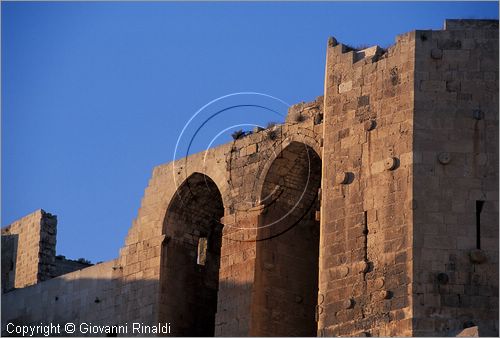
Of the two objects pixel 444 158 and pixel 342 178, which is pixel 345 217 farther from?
pixel 444 158

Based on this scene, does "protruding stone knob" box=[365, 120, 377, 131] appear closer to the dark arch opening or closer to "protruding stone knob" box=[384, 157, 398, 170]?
"protruding stone knob" box=[384, 157, 398, 170]

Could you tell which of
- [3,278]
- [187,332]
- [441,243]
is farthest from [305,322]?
[3,278]

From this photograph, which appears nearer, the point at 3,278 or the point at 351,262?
the point at 351,262

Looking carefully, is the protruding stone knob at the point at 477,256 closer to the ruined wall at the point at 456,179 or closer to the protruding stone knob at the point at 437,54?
the ruined wall at the point at 456,179

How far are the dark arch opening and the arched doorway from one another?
2.20 m

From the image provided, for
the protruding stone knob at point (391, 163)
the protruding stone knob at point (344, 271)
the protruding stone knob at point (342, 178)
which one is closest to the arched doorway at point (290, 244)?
the protruding stone knob at point (342, 178)

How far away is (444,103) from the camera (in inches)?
1116

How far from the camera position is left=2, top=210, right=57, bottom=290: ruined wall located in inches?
1490

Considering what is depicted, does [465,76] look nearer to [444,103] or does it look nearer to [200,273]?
[444,103]

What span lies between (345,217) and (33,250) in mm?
11285

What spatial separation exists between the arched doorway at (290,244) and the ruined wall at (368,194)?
7.57 feet

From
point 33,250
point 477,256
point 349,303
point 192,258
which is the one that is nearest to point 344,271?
point 349,303

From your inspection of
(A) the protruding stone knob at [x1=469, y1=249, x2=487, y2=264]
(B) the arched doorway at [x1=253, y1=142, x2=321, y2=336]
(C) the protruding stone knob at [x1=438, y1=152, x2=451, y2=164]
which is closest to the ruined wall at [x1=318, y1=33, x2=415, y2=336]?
(C) the protruding stone knob at [x1=438, y1=152, x2=451, y2=164]

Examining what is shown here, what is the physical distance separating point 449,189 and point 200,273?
8041 millimetres
